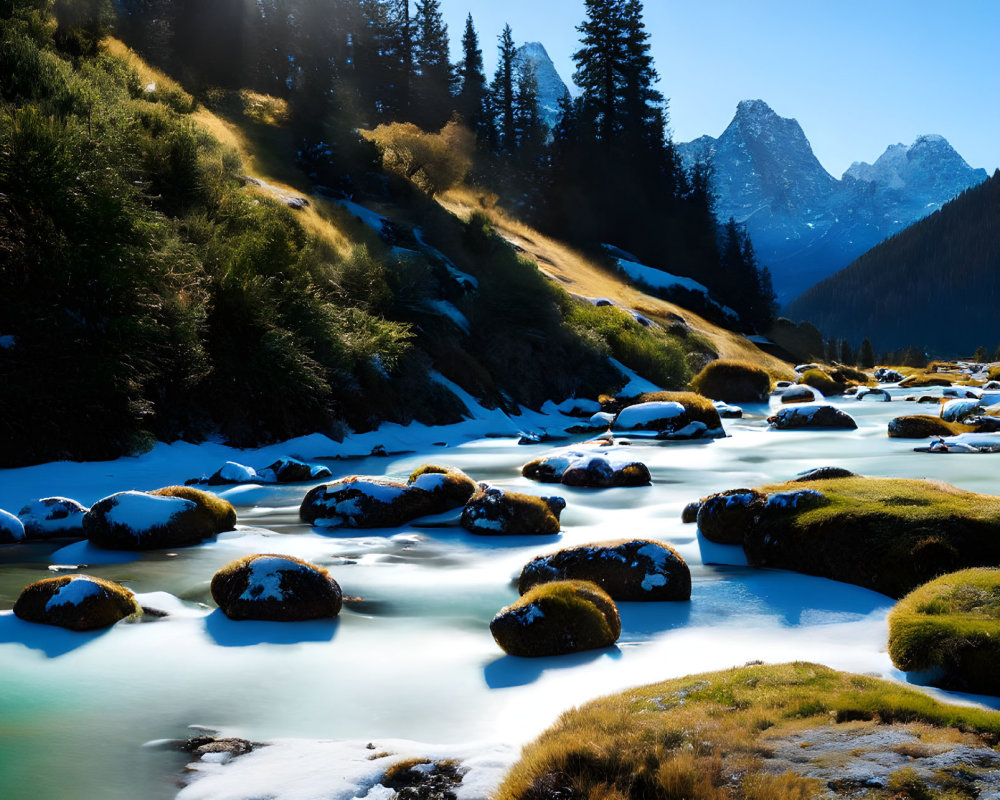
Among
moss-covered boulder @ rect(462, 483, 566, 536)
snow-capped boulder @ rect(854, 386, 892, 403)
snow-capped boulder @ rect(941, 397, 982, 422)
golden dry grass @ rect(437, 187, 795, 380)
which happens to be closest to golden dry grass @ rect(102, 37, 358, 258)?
golden dry grass @ rect(437, 187, 795, 380)

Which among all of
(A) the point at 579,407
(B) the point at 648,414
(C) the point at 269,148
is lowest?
(B) the point at 648,414

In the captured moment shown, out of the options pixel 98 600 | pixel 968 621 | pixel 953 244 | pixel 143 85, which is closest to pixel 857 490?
pixel 968 621

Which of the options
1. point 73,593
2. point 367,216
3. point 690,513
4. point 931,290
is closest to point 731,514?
point 690,513

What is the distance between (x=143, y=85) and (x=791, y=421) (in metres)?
23.7

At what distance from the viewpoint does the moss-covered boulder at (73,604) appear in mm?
5781

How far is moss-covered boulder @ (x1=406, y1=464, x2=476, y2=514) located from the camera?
10872 mm

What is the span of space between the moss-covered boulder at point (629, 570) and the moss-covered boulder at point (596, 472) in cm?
613

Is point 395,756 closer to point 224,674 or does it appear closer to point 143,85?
point 224,674

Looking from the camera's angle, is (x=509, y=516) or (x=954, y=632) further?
(x=509, y=516)

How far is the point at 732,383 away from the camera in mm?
32281

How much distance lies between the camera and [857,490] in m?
8.31

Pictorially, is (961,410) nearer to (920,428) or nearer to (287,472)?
(920,428)

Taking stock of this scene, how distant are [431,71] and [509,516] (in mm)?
59482

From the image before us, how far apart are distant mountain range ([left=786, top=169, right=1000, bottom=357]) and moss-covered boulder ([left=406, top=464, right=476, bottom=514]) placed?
559ft
